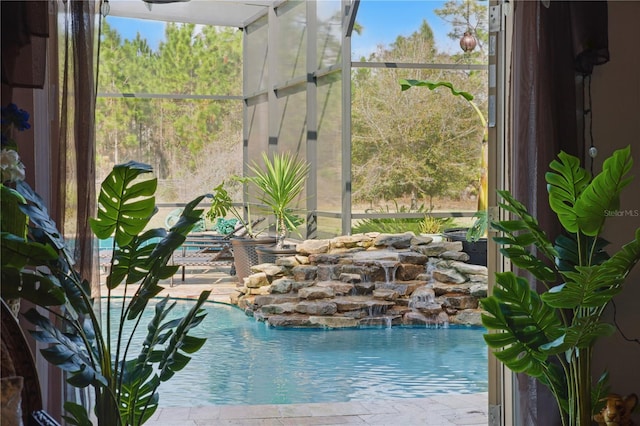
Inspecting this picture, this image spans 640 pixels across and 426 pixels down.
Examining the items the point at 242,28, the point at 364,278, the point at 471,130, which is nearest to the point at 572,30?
the point at 364,278

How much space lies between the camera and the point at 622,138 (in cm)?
388

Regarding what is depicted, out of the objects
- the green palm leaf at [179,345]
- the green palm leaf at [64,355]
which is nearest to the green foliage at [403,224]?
the green palm leaf at [179,345]

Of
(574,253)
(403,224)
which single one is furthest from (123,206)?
(403,224)

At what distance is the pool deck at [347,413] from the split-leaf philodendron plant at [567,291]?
1126 millimetres

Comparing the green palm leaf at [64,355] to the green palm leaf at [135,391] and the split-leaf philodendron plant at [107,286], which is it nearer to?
the split-leaf philodendron plant at [107,286]

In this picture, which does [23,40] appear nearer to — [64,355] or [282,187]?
[64,355]

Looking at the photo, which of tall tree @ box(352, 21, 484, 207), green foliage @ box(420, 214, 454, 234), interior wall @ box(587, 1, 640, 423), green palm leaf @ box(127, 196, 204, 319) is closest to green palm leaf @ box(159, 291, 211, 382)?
green palm leaf @ box(127, 196, 204, 319)

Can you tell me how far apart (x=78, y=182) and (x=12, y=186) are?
0.47 metres

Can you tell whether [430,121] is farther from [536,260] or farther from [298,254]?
[536,260]

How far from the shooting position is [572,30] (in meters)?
3.76

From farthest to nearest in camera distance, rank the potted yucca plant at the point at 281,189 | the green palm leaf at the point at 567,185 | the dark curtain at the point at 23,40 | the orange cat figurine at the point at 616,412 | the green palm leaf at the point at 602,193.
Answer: the potted yucca plant at the point at 281,189, the orange cat figurine at the point at 616,412, the green palm leaf at the point at 567,185, the green palm leaf at the point at 602,193, the dark curtain at the point at 23,40

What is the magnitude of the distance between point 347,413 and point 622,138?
2139 millimetres

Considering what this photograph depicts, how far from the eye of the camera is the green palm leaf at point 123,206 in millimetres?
2901

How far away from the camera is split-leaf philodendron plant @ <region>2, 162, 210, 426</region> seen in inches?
107
